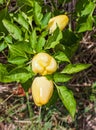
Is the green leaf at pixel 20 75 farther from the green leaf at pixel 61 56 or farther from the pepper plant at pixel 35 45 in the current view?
the green leaf at pixel 61 56

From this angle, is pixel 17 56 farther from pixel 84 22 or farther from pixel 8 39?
pixel 84 22

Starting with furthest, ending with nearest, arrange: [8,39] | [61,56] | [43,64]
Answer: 1. [8,39]
2. [61,56]
3. [43,64]

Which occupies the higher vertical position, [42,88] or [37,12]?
[37,12]

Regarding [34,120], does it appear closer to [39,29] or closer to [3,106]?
[3,106]

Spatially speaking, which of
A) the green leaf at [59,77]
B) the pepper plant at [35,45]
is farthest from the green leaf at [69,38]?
the green leaf at [59,77]

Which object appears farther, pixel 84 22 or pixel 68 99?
pixel 84 22

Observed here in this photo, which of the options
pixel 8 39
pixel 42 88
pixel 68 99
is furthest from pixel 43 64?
pixel 8 39

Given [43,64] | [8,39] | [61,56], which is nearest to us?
[43,64]
